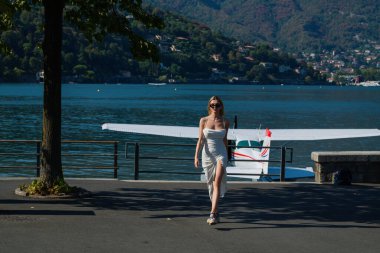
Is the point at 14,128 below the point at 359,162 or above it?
below

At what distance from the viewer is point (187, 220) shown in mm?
11617

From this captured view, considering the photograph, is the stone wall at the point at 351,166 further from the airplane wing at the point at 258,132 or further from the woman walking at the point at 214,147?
the airplane wing at the point at 258,132

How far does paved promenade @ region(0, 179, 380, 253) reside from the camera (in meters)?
9.75

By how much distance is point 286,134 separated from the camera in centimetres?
3353

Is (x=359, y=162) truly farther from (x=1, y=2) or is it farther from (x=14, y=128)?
(x=14, y=128)

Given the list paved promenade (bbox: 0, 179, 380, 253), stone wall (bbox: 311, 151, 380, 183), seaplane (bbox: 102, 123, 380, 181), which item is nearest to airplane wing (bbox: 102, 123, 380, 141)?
seaplane (bbox: 102, 123, 380, 181)

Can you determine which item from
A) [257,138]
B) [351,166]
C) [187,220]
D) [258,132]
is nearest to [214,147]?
[187,220]

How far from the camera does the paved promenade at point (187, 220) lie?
9.75 metres


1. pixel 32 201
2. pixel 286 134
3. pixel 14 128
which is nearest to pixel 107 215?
pixel 32 201

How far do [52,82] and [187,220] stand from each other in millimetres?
4483

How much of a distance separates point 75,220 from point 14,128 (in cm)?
6077

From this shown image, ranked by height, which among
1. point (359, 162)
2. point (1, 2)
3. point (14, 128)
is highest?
point (1, 2)

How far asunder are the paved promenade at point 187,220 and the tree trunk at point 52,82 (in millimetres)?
934

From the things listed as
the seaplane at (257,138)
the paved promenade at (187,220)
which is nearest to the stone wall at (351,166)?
the paved promenade at (187,220)
